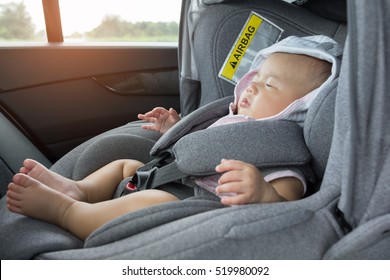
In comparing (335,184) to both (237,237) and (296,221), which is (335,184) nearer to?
(296,221)

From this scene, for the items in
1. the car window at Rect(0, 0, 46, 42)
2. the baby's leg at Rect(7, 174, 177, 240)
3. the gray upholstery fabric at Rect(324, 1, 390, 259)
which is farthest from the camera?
the car window at Rect(0, 0, 46, 42)

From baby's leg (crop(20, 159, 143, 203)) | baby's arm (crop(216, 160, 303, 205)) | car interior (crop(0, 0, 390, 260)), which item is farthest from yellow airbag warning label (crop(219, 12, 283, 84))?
baby's arm (crop(216, 160, 303, 205))

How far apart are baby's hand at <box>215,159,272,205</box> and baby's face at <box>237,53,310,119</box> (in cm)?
37

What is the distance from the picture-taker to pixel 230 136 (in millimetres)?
1066

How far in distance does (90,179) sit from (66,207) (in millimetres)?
211

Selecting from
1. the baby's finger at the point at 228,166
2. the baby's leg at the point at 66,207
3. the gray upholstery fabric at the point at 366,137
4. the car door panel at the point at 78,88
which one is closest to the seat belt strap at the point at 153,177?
the baby's leg at the point at 66,207

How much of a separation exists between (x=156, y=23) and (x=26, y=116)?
83 centimetres

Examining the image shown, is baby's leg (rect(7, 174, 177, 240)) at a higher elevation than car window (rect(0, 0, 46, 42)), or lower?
lower

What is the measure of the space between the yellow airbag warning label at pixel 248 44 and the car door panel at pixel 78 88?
1.81ft

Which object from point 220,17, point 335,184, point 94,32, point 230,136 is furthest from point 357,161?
point 94,32

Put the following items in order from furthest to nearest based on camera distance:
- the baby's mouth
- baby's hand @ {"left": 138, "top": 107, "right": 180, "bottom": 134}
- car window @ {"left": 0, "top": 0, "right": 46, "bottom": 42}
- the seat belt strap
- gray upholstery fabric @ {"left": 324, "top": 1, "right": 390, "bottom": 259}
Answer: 1. car window @ {"left": 0, "top": 0, "right": 46, "bottom": 42}
2. baby's hand @ {"left": 138, "top": 107, "right": 180, "bottom": 134}
3. the baby's mouth
4. the seat belt strap
5. gray upholstery fabric @ {"left": 324, "top": 1, "right": 390, "bottom": 259}

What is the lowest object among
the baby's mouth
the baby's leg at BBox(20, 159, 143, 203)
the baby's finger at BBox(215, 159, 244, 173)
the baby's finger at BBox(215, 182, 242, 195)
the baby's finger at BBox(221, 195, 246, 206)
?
the baby's leg at BBox(20, 159, 143, 203)

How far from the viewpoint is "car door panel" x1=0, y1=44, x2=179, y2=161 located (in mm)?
1782

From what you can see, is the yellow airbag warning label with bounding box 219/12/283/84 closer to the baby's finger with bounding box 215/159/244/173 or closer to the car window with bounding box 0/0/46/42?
the baby's finger with bounding box 215/159/244/173
